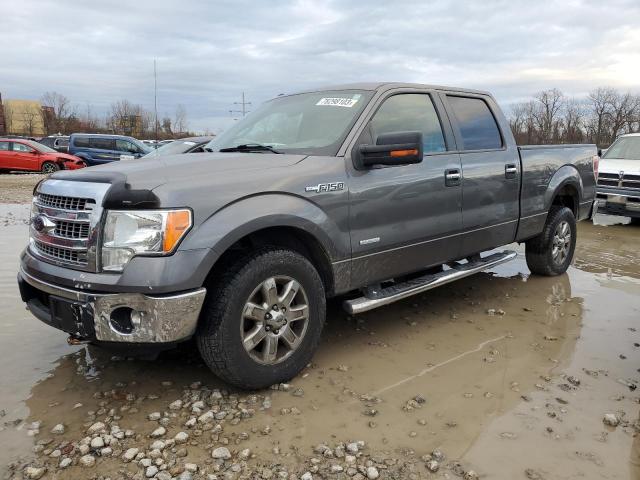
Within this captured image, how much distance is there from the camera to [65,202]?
2.94m

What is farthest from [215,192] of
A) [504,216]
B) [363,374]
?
[504,216]

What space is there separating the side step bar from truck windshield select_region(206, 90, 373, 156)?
1035mm

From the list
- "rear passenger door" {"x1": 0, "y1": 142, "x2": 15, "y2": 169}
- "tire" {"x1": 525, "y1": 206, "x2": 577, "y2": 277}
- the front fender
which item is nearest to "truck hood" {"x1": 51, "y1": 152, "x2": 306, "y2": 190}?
the front fender

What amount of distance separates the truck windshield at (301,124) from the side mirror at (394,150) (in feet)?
0.80

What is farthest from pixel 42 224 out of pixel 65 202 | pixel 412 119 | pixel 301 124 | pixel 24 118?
pixel 24 118

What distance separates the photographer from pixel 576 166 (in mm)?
5879

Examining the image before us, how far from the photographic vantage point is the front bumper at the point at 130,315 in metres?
2.69

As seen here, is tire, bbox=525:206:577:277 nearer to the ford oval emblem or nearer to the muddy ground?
the muddy ground

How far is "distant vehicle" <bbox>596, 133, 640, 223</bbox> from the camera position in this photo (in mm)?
9625

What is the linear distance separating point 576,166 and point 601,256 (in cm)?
188

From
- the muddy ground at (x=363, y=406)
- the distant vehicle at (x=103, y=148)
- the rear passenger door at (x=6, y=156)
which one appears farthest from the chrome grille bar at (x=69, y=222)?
the rear passenger door at (x=6, y=156)

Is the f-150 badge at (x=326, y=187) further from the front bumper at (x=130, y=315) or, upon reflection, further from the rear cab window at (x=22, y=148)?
the rear cab window at (x=22, y=148)

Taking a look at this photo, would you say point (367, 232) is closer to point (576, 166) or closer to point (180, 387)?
point (180, 387)

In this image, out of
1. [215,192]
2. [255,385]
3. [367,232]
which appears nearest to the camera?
[215,192]
